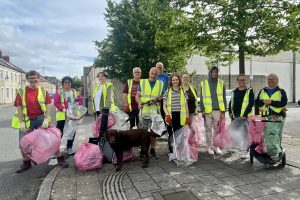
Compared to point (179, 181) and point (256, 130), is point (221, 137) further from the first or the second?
point (179, 181)

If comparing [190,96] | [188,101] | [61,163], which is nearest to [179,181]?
[188,101]

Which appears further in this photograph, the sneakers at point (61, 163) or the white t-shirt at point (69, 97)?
the white t-shirt at point (69, 97)

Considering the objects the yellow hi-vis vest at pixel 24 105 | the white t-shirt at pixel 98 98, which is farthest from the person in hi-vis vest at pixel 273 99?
the yellow hi-vis vest at pixel 24 105

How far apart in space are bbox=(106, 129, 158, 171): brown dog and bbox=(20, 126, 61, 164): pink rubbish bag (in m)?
1.03

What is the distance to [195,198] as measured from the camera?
3.98 m

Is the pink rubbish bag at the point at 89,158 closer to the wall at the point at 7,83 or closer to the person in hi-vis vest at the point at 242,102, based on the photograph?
the person in hi-vis vest at the point at 242,102

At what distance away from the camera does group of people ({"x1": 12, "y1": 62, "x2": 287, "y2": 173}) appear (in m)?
5.45

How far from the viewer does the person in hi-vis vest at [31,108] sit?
17.9ft

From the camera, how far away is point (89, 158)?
17.5 ft

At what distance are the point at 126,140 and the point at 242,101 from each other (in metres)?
2.45

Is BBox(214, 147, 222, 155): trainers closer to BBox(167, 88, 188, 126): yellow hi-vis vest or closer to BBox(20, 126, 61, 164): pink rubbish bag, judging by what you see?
BBox(167, 88, 188, 126): yellow hi-vis vest

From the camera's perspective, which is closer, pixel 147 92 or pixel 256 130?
pixel 256 130

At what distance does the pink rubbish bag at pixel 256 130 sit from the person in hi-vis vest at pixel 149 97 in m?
1.86

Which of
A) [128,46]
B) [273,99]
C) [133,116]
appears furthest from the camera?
[128,46]
